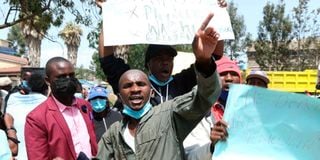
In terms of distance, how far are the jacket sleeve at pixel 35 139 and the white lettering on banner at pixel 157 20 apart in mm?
666

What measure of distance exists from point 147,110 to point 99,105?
10.1 feet

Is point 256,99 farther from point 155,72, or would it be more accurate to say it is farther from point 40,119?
point 40,119

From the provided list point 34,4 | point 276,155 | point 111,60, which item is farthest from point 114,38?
point 34,4

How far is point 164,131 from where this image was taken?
2742mm

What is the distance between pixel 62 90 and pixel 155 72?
633 millimetres

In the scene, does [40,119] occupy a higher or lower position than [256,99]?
lower

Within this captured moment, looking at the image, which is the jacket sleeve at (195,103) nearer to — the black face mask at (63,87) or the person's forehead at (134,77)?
the person's forehead at (134,77)

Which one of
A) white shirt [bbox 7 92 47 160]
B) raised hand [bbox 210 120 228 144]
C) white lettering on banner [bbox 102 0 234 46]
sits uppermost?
white lettering on banner [bbox 102 0 234 46]

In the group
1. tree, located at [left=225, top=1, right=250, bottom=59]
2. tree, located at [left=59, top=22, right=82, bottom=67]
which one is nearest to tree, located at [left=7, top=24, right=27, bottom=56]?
tree, located at [left=59, top=22, right=82, bottom=67]

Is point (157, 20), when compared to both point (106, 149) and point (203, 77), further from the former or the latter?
point (203, 77)

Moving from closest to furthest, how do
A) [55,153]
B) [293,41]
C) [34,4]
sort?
[55,153], [34,4], [293,41]

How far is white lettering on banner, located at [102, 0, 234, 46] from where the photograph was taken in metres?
3.58

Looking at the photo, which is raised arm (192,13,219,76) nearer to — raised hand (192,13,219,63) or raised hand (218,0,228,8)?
raised hand (192,13,219,63)

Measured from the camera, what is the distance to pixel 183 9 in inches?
147
